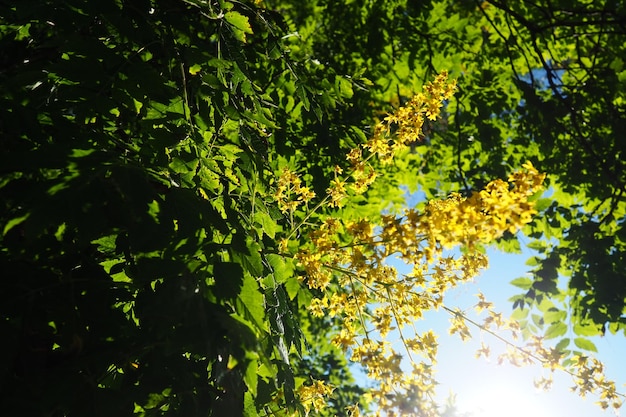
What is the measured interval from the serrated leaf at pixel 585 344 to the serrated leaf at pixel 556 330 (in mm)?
125

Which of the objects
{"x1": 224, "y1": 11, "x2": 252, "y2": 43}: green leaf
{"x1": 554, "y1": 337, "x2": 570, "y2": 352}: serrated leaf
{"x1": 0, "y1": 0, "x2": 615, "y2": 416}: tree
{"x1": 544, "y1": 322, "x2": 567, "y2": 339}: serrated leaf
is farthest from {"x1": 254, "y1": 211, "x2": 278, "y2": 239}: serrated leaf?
{"x1": 544, "y1": 322, "x2": 567, "y2": 339}: serrated leaf

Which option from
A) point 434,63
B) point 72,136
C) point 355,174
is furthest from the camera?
point 434,63

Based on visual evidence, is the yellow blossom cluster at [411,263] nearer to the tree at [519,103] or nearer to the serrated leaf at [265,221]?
the serrated leaf at [265,221]

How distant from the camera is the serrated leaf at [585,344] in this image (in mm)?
3766

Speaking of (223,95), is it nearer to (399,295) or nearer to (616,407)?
(399,295)

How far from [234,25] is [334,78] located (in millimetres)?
1025

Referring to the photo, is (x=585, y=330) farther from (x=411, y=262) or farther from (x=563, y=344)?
(x=411, y=262)

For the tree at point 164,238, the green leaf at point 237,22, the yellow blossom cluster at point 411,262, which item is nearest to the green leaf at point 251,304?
the tree at point 164,238

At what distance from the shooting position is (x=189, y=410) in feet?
3.89

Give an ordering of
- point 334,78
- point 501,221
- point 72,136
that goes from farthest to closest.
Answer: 1. point 334,78
2. point 72,136
3. point 501,221

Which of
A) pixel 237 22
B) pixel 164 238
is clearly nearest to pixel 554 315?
pixel 237 22

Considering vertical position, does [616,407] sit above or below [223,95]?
below

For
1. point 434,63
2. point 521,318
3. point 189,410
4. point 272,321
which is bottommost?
point 189,410

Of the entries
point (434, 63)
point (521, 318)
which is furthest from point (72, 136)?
point (434, 63)
